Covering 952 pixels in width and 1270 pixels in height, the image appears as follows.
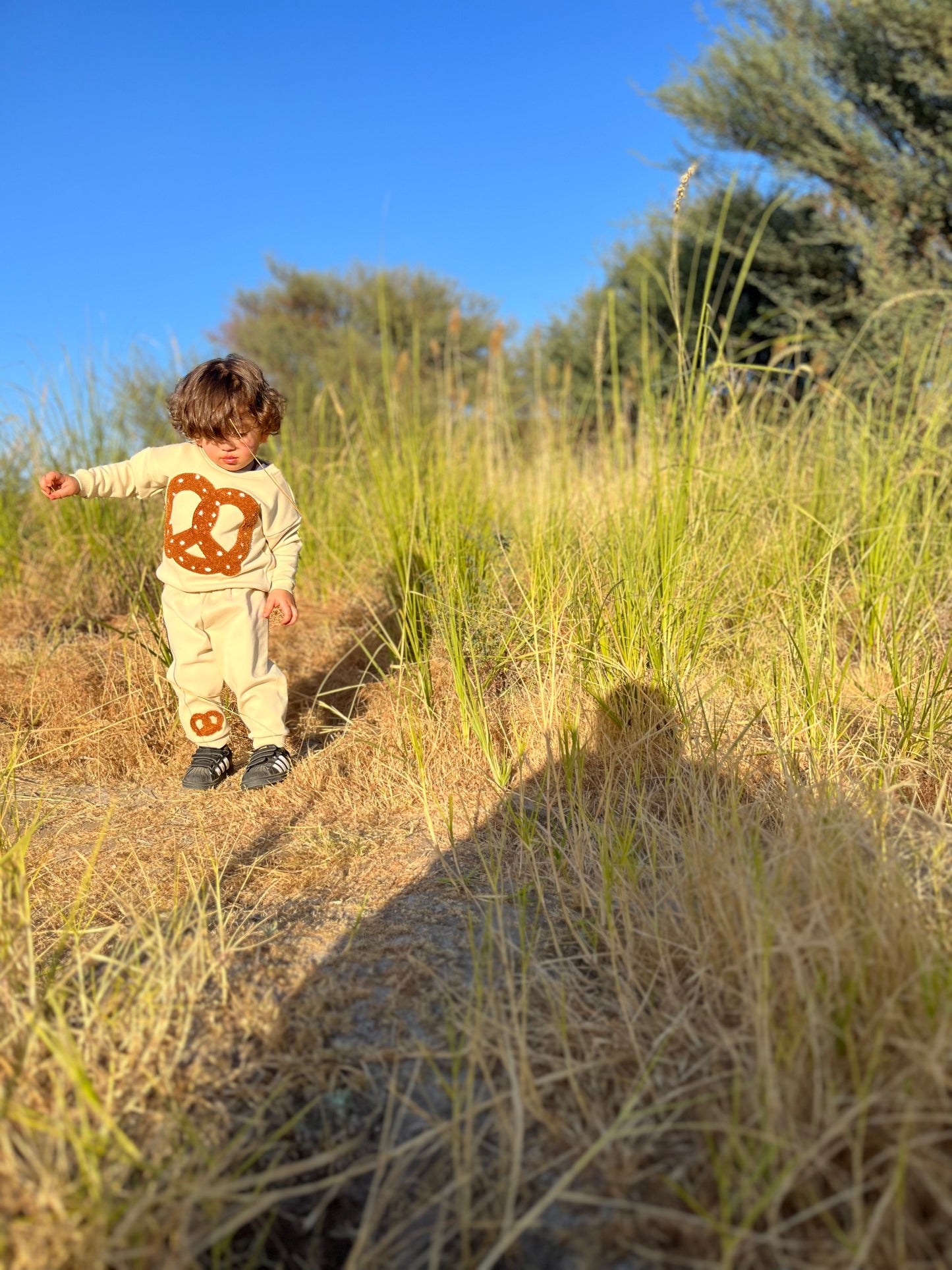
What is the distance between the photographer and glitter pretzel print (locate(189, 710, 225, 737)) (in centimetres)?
252

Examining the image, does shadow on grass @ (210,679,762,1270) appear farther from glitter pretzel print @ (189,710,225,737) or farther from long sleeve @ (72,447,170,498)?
long sleeve @ (72,447,170,498)

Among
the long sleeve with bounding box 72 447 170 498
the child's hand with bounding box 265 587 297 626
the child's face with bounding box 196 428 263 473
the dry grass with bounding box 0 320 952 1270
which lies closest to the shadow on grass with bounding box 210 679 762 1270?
the dry grass with bounding box 0 320 952 1270

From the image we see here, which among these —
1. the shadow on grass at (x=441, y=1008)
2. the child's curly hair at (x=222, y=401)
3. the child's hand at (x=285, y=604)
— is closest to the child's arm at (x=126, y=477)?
the child's curly hair at (x=222, y=401)

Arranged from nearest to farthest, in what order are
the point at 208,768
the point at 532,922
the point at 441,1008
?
the point at 441,1008, the point at 532,922, the point at 208,768

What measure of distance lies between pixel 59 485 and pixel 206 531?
1.26ft

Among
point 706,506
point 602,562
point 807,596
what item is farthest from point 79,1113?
point 807,596

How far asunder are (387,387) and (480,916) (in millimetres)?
2371

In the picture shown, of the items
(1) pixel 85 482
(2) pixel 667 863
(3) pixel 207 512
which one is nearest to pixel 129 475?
(1) pixel 85 482

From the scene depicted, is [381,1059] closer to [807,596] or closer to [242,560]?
[242,560]

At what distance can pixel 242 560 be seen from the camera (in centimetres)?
240

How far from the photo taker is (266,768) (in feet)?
7.83

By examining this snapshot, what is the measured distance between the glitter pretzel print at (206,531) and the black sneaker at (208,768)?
21.2 inches

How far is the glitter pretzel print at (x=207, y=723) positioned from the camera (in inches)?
99.3

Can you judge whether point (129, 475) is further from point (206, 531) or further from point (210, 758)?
point (210, 758)
